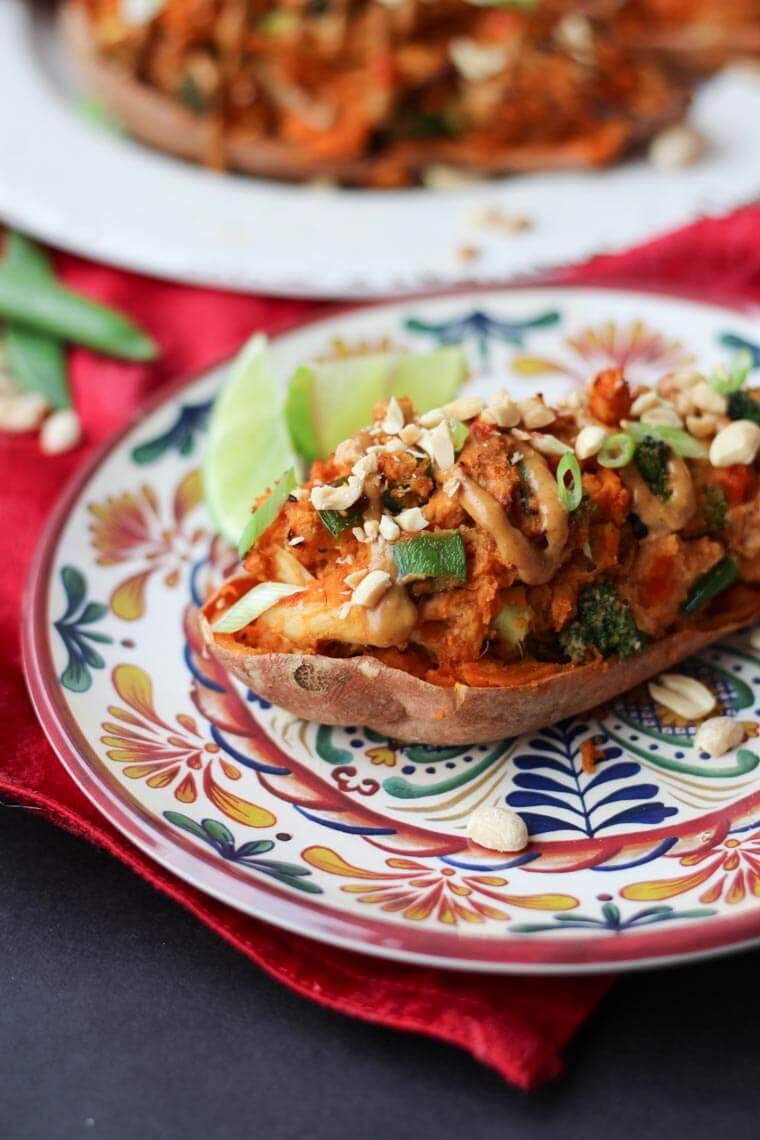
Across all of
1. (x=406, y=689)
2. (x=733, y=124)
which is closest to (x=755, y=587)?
(x=406, y=689)

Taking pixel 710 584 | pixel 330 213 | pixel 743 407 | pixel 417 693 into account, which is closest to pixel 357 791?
pixel 417 693

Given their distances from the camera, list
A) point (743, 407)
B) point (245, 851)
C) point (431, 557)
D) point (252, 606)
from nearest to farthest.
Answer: point (245, 851), point (431, 557), point (252, 606), point (743, 407)

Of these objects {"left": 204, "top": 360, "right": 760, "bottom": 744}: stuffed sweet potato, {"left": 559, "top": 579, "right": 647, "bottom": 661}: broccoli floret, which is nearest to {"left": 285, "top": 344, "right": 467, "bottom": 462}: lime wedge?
{"left": 204, "top": 360, "right": 760, "bottom": 744}: stuffed sweet potato

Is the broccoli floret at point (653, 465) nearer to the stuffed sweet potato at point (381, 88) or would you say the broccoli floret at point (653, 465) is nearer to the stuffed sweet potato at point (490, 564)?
the stuffed sweet potato at point (490, 564)

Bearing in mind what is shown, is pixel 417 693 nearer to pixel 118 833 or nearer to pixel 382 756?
pixel 382 756

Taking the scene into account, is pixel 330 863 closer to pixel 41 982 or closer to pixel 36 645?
pixel 41 982

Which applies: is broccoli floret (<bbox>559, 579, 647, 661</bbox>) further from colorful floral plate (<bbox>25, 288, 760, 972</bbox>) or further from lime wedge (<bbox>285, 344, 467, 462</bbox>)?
lime wedge (<bbox>285, 344, 467, 462</bbox>)
